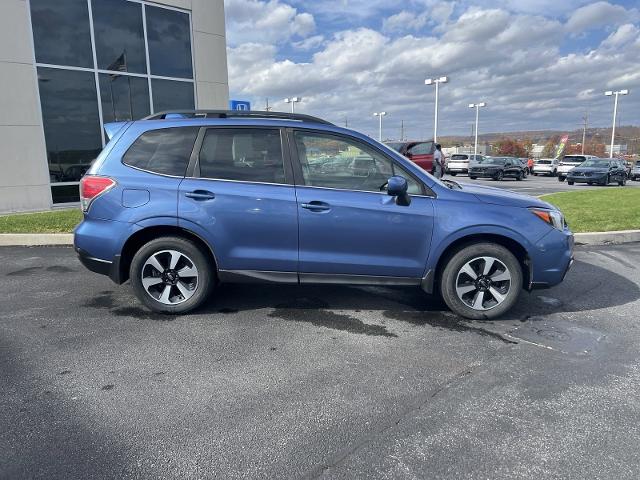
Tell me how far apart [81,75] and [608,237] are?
1247 centimetres

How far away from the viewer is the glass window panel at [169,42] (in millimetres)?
12734

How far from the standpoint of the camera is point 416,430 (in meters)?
2.60

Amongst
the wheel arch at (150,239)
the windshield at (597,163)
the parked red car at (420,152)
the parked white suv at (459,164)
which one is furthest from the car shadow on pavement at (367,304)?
the parked white suv at (459,164)

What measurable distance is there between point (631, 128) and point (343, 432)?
127 meters

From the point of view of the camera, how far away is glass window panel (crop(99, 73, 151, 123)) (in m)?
12.1

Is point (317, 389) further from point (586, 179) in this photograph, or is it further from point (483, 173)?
point (483, 173)

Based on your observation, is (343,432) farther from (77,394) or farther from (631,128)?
(631,128)

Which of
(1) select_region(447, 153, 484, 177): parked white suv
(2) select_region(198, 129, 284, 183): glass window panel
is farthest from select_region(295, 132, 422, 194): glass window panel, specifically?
(1) select_region(447, 153, 484, 177): parked white suv

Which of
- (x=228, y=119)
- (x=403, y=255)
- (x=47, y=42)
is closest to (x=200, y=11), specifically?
(x=47, y=42)

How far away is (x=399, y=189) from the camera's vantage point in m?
3.98

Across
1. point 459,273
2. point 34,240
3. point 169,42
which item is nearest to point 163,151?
A: point 459,273

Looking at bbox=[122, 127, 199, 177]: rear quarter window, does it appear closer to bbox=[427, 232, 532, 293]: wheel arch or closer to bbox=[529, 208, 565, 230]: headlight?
bbox=[427, 232, 532, 293]: wheel arch

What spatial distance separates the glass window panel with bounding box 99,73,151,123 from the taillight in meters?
8.65

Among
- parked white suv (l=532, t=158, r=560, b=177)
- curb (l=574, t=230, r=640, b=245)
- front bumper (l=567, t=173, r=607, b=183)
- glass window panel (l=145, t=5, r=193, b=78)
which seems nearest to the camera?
curb (l=574, t=230, r=640, b=245)
